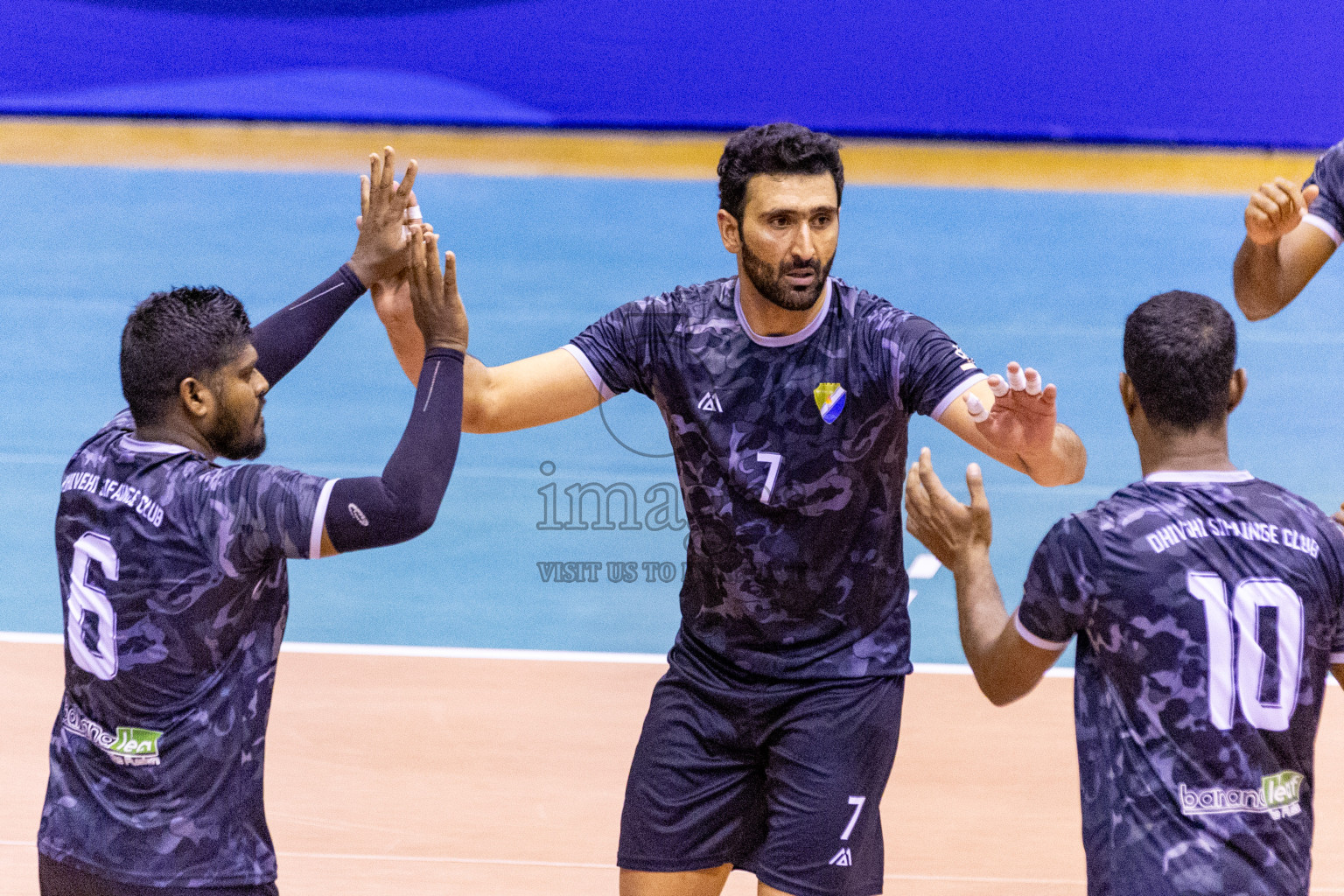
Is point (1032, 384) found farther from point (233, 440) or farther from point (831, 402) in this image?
point (233, 440)

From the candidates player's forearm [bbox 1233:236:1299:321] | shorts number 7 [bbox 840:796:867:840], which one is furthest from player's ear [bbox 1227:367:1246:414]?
player's forearm [bbox 1233:236:1299:321]

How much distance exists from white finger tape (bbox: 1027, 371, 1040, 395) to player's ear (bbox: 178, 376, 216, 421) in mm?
1700

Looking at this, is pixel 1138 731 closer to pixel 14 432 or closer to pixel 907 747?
pixel 907 747

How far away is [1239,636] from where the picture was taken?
2.47 meters

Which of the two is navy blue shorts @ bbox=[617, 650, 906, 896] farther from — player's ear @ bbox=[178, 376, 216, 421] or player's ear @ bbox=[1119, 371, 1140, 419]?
player's ear @ bbox=[178, 376, 216, 421]

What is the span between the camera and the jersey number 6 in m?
2.75

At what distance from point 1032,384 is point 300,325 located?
172 centimetres

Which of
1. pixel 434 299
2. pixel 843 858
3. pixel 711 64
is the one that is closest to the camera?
pixel 434 299

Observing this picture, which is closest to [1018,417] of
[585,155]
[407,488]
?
[407,488]

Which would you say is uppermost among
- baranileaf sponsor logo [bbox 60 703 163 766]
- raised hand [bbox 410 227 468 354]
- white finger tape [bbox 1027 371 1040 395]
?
raised hand [bbox 410 227 468 354]

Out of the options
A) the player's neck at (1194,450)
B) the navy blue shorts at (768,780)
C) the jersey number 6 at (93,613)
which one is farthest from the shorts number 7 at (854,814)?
the jersey number 6 at (93,613)

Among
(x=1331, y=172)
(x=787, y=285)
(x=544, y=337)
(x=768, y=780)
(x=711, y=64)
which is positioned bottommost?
(x=768, y=780)

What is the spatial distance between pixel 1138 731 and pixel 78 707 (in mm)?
2071

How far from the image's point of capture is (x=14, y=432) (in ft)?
25.8
